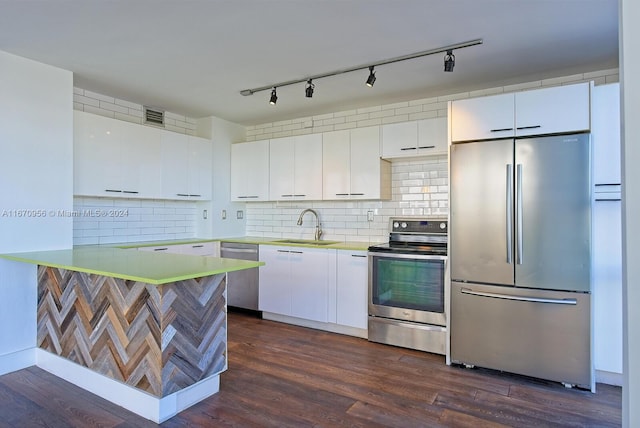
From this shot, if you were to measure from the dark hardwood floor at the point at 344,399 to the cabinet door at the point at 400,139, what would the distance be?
199cm

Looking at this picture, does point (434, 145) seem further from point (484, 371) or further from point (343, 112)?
point (484, 371)

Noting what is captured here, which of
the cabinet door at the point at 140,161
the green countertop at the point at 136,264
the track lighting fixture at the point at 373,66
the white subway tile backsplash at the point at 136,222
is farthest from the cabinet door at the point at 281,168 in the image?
the green countertop at the point at 136,264

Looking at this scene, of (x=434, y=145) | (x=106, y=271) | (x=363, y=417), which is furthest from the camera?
(x=434, y=145)

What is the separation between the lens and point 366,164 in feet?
13.5

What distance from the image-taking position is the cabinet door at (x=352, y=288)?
12.3 ft

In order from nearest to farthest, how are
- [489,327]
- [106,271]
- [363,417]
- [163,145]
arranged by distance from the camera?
1. [106,271]
2. [363,417]
3. [489,327]
4. [163,145]

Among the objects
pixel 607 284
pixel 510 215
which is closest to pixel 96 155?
pixel 510 215

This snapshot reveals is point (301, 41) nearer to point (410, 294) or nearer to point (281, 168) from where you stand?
point (281, 168)

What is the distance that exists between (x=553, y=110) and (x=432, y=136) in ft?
3.76

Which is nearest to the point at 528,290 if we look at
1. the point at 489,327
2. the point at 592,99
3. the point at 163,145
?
the point at 489,327

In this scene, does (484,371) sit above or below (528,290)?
below

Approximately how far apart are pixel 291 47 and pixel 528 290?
2.57m

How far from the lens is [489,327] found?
2.98 m

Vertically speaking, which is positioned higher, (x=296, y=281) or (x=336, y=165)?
(x=336, y=165)
